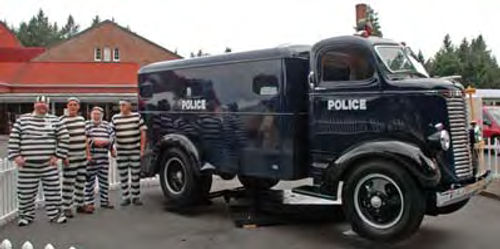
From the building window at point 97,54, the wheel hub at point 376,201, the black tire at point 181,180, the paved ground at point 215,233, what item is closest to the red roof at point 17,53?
the building window at point 97,54

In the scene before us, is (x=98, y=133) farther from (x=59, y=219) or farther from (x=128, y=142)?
(x=59, y=219)

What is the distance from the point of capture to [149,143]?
10438mm

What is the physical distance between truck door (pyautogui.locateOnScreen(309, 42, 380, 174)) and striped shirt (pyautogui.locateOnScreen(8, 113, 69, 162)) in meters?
3.62

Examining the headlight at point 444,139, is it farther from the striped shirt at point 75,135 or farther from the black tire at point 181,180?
the striped shirt at point 75,135

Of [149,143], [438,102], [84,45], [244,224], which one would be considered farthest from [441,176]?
[84,45]

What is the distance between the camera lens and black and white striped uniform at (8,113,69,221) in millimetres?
7902

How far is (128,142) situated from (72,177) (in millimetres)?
1188

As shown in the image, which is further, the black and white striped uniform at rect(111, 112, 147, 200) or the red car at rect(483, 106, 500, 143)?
the red car at rect(483, 106, 500, 143)

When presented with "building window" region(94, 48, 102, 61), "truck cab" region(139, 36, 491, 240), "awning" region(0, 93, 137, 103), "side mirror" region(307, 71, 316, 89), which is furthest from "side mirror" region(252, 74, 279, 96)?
"building window" region(94, 48, 102, 61)

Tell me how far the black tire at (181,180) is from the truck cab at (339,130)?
30 millimetres

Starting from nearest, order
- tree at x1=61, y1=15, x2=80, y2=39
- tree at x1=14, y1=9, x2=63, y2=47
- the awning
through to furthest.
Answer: the awning < tree at x1=14, y1=9, x2=63, y2=47 < tree at x1=61, y1=15, x2=80, y2=39

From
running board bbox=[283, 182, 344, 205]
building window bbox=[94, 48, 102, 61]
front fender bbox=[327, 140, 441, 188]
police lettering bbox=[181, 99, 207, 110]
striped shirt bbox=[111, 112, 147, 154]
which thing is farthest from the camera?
building window bbox=[94, 48, 102, 61]

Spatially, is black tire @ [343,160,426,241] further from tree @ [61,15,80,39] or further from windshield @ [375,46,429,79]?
tree @ [61,15,80,39]

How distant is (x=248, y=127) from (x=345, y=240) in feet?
7.19
